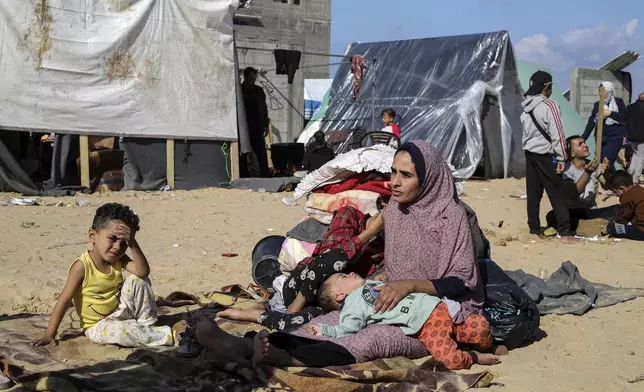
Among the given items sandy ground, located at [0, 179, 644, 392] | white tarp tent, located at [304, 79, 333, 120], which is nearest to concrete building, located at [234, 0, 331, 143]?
white tarp tent, located at [304, 79, 333, 120]

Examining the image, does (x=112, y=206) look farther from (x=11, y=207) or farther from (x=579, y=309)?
(x=11, y=207)

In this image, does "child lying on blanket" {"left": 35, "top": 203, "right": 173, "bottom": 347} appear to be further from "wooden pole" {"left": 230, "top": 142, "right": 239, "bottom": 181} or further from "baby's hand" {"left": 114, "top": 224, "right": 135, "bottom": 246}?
"wooden pole" {"left": 230, "top": 142, "right": 239, "bottom": 181}

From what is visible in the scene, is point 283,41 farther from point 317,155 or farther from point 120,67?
point 120,67

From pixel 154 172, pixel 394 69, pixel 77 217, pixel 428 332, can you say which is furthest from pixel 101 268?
pixel 394 69

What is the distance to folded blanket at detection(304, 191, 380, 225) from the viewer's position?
5098mm

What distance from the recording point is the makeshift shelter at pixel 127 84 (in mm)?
10695

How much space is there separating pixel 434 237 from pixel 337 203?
3.33ft

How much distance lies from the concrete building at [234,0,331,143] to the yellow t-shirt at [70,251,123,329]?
1458 cm

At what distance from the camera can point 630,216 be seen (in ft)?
27.4

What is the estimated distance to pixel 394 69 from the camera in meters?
15.9

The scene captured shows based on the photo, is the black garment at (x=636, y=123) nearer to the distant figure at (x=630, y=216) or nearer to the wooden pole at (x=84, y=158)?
the distant figure at (x=630, y=216)

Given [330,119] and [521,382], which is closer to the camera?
[521,382]

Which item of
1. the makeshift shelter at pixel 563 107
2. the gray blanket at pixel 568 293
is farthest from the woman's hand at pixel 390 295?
the makeshift shelter at pixel 563 107

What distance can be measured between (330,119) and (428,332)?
41.8 ft
